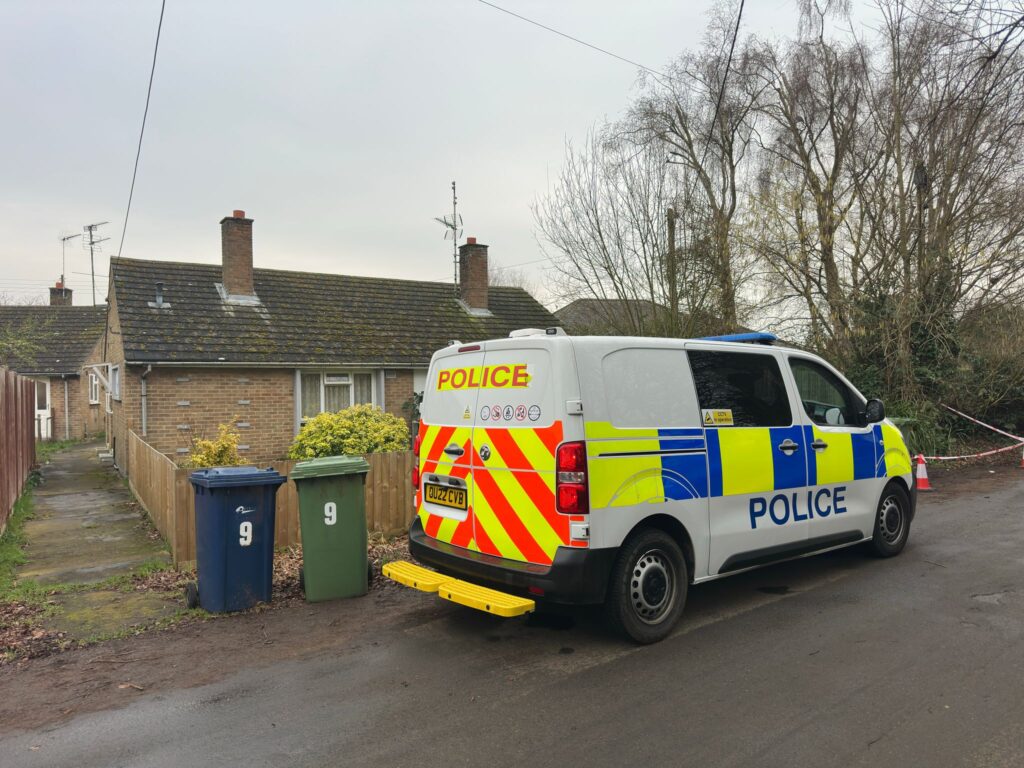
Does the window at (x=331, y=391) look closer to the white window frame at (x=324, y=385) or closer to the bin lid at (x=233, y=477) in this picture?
the white window frame at (x=324, y=385)

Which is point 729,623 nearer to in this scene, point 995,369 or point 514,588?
point 514,588

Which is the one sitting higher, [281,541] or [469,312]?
[469,312]

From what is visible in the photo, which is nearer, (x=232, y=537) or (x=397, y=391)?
(x=232, y=537)

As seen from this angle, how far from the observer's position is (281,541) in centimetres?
747

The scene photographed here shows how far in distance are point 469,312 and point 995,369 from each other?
12.2 m

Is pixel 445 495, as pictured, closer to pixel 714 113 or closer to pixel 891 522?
pixel 891 522

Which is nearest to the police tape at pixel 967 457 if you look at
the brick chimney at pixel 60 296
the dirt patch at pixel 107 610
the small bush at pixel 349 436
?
the small bush at pixel 349 436

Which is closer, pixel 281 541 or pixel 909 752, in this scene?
pixel 909 752

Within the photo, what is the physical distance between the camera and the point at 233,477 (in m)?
5.62

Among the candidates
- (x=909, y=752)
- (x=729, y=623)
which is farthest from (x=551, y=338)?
(x=909, y=752)

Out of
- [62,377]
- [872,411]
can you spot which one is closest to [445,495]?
[872,411]

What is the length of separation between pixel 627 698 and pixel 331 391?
12.3m

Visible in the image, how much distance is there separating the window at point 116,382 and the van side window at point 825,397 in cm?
1361

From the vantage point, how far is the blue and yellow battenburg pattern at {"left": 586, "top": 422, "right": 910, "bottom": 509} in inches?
177
